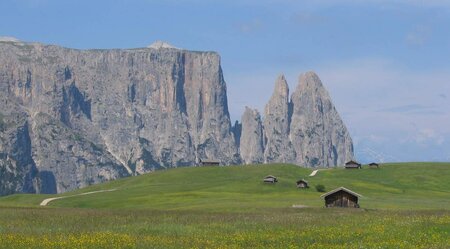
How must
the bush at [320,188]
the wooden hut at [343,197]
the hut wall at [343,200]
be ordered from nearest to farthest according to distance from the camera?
the wooden hut at [343,197] < the hut wall at [343,200] < the bush at [320,188]

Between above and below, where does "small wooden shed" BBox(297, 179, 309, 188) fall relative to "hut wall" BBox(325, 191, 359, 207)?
above

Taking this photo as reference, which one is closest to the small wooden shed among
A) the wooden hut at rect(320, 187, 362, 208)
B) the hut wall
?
the wooden hut at rect(320, 187, 362, 208)

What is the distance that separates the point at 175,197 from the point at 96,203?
1436 cm

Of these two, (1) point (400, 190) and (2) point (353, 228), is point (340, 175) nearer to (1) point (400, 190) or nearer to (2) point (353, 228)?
(1) point (400, 190)

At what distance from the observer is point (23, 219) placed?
5284cm

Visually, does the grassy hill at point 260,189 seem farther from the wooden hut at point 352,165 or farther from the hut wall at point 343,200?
the wooden hut at point 352,165

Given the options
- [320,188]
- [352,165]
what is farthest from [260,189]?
[352,165]

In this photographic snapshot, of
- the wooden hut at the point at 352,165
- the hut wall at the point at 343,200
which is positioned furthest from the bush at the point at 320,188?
the wooden hut at the point at 352,165

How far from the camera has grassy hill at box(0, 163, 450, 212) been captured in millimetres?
101938

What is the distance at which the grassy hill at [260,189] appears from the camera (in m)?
102

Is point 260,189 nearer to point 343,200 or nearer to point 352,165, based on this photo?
point 343,200

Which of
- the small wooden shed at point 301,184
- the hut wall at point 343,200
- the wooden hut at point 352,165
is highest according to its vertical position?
the wooden hut at point 352,165

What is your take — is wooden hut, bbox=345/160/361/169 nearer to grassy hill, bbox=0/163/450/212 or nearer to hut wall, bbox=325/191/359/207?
grassy hill, bbox=0/163/450/212

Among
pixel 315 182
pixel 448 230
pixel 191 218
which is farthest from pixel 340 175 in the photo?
pixel 448 230
